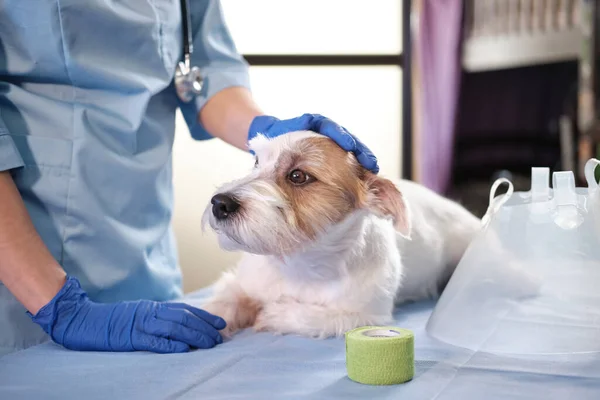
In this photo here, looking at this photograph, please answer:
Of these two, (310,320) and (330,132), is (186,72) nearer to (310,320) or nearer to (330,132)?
(330,132)

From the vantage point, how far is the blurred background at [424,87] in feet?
9.24

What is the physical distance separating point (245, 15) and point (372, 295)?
159 centimetres

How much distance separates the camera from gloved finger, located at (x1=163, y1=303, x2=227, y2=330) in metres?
1.40

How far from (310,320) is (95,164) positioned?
1.85 feet

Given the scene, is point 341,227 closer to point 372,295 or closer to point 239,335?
point 372,295

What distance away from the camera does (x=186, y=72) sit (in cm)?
175

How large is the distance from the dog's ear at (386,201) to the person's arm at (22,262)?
0.63 m

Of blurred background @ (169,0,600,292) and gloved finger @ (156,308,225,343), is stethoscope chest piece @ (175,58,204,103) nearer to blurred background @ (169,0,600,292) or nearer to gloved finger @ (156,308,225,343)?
blurred background @ (169,0,600,292)

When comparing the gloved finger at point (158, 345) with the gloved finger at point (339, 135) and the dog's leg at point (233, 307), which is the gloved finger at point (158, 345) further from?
the gloved finger at point (339, 135)

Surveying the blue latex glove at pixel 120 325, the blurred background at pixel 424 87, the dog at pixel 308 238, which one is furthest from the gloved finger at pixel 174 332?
the blurred background at pixel 424 87

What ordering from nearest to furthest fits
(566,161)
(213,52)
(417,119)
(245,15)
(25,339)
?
(25,339), (213,52), (245,15), (417,119), (566,161)

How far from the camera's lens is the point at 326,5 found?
3004 millimetres

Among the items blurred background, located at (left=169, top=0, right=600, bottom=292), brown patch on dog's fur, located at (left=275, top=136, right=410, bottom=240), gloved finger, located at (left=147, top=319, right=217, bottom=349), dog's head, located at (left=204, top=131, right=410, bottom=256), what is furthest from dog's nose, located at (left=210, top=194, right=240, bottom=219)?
blurred background, located at (left=169, top=0, right=600, bottom=292)

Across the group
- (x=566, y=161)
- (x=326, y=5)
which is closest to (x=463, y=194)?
(x=566, y=161)
